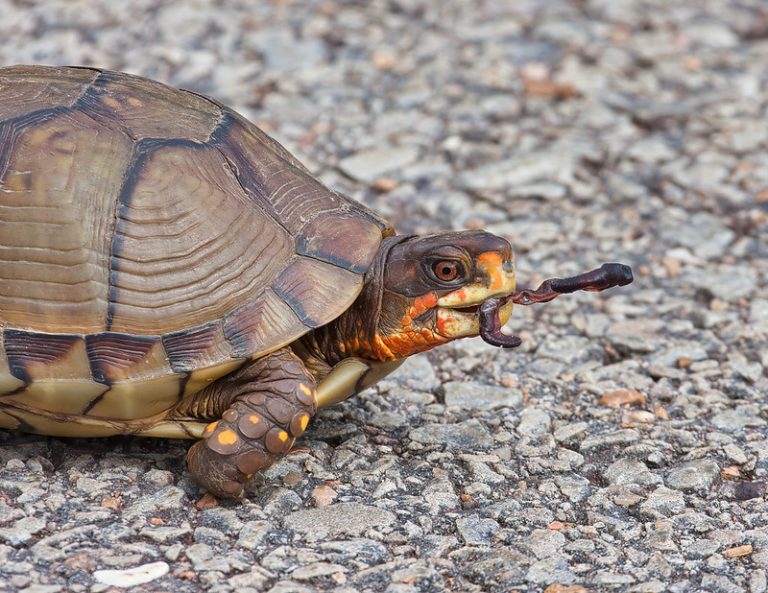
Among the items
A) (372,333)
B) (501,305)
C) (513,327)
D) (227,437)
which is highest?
(501,305)

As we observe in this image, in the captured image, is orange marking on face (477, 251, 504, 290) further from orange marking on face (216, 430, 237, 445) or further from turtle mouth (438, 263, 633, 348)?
orange marking on face (216, 430, 237, 445)

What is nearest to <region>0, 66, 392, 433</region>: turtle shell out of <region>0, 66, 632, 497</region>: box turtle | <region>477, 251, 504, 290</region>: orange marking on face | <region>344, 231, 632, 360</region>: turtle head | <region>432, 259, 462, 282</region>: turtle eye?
<region>0, 66, 632, 497</region>: box turtle

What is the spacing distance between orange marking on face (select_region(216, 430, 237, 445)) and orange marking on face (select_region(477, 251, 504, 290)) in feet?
3.12

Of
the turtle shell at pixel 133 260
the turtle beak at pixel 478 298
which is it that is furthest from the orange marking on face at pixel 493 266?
the turtle shell at pixel 133 260

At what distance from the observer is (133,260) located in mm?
3467

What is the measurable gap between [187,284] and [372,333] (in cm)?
64

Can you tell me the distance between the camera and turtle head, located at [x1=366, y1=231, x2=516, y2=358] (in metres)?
3.55

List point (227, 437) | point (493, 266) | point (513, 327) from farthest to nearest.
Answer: point (513, 327) → point (493, 266) → point (227, 437)

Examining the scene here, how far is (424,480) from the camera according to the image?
3727 mm

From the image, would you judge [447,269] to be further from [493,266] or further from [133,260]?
[133,260]

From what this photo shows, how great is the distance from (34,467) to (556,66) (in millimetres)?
4813

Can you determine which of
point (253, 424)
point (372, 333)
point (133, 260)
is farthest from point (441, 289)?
point (133, 260)

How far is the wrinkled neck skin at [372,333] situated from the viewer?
12.1 ft

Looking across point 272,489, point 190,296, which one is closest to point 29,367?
point 190,296
